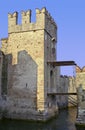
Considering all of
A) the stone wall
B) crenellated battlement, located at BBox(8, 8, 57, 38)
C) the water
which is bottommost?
the water

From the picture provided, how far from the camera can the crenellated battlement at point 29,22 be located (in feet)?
62.0

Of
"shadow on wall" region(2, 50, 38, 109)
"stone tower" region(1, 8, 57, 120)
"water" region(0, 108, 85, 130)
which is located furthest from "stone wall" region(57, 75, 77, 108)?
"water" region(0, 108, 85, 130)

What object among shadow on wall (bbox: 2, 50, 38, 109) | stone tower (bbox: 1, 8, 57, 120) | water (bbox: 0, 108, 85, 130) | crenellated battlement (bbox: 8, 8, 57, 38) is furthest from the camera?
crenellated battlement (bbox: 8, 8, 57, 38)

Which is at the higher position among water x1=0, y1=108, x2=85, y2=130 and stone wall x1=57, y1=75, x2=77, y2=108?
stone wall x1=57, y1=75, x2=77, y2=108

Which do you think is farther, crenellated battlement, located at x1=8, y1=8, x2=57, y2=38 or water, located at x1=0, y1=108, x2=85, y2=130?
crenellated battlement, located at x1=8, y1=8, x2=57, y2=38

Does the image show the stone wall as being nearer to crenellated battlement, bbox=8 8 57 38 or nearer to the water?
crenellated battlement, bbox=8 8 57 38

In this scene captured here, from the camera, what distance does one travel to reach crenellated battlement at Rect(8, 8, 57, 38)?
744 inches

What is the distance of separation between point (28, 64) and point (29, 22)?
3.21m

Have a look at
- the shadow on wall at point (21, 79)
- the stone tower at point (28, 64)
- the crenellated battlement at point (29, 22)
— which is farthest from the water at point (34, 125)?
the crenellated battlement at point (29, 22)

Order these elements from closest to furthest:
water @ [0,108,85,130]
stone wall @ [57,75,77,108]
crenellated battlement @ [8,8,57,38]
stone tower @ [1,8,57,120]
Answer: water @ [0,108,85,130]
stone tower @ [1,8,57,120]
crenellated battlement @ [8,8,57,38]
stone wall @ [57,75,77,108]

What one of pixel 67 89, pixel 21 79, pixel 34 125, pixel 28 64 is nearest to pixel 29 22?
pixel 28 64

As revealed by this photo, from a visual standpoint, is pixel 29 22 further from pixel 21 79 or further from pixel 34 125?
pixel 34 125

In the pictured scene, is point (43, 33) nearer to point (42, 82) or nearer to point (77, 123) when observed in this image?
point (42, 82)

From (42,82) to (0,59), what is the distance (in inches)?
142
